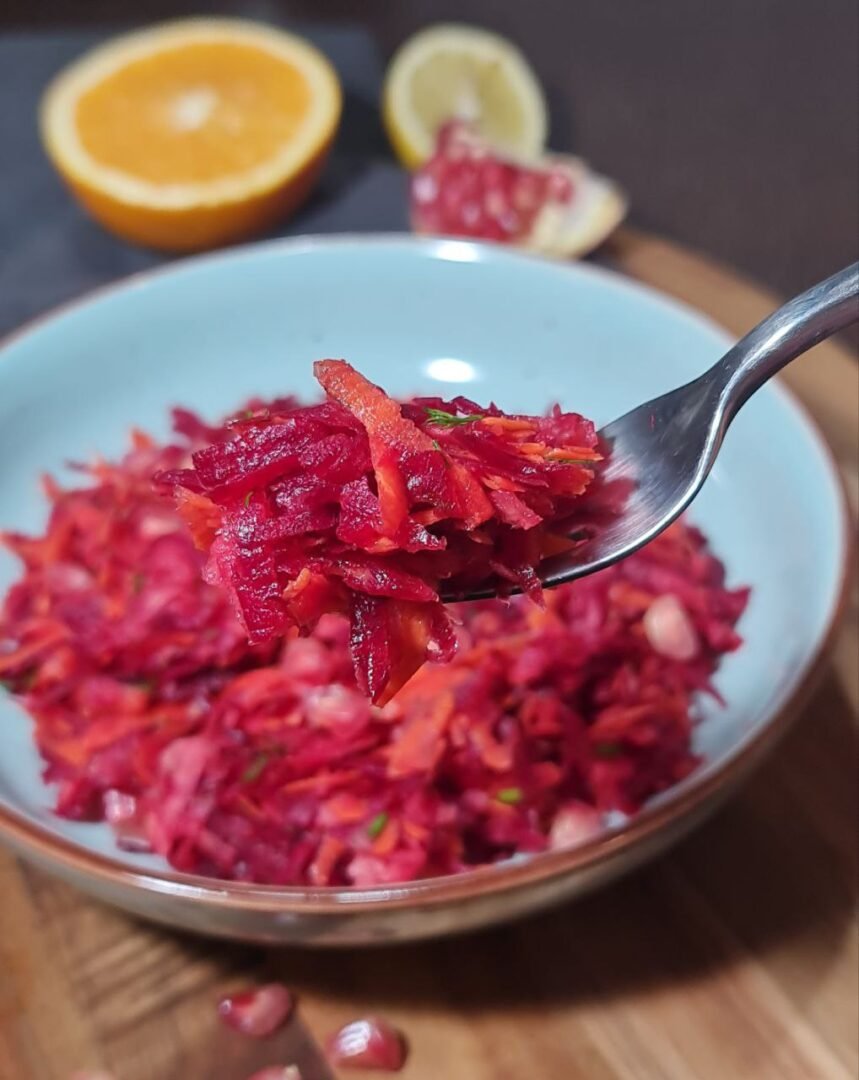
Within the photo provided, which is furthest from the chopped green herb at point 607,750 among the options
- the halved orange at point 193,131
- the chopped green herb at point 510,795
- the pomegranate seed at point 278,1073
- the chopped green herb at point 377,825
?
the halved orange at point 193,131

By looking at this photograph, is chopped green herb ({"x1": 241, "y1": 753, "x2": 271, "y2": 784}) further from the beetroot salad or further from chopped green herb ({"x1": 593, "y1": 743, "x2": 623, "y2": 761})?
chopped green herb ({"x1": 593, "y1": 743, "x2": 623, "y2": 761})

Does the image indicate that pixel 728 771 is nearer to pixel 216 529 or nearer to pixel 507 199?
pixel 216 529

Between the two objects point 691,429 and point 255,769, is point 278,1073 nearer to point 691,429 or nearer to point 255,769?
point 255,769

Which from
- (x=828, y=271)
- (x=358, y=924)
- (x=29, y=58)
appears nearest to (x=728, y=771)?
(x=358, y=924)

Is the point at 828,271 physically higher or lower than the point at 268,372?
higher

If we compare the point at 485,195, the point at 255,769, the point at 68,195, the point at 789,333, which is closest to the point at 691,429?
the point at 789,333
